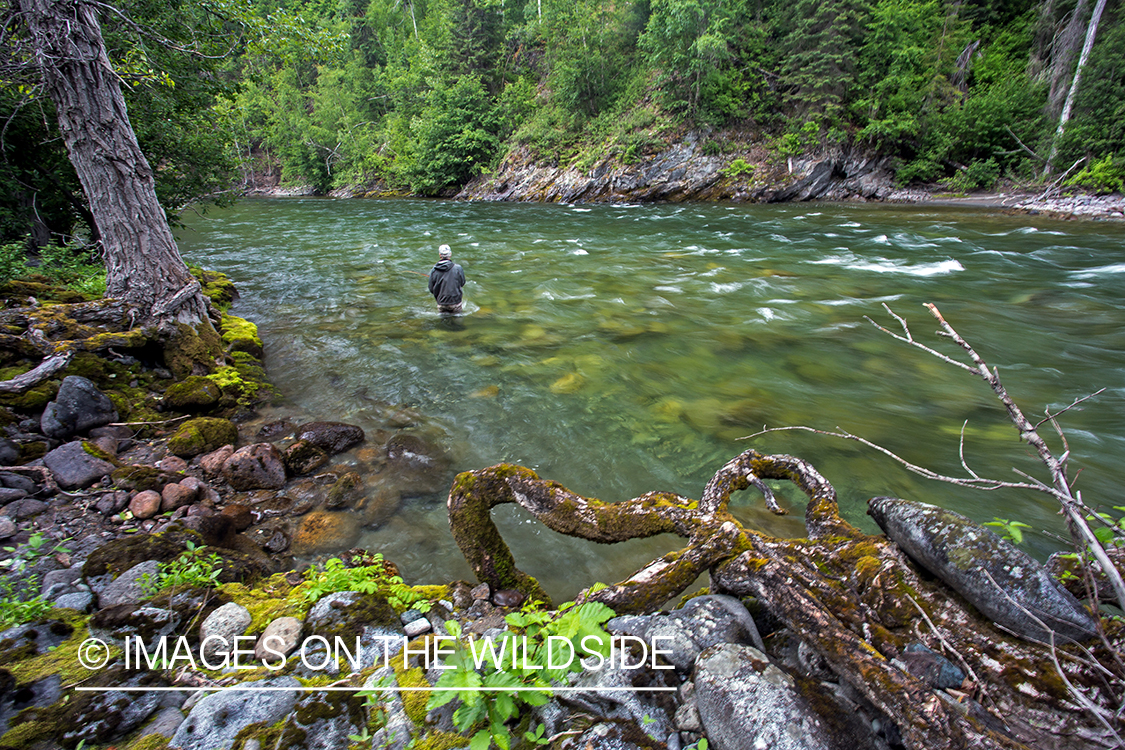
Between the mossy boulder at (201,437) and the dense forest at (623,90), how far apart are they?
4.40m

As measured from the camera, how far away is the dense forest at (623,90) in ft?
26.3

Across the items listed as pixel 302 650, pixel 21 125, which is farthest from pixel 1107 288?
pixel 21 125

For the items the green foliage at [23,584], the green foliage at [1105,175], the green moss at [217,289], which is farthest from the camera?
the green foliage at [1105,175]

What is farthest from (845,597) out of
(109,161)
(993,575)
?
(109,161)

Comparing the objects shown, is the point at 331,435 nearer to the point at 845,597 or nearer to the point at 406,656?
the point at 406,656

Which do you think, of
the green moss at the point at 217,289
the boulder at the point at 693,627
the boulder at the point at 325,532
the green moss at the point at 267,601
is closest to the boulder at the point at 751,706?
the boulder at the point at 693,627

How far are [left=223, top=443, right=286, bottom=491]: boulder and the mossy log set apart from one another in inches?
112

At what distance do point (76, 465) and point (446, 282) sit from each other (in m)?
6.54

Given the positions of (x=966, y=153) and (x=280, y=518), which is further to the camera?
(x=966, y=153)

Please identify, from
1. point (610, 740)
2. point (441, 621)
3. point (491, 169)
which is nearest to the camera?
point (610, 740)

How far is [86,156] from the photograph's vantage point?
5.55 metres

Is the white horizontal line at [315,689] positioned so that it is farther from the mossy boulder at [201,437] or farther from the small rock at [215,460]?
the mossy boulder at [201,437]

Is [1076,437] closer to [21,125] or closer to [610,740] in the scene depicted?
[610,740]

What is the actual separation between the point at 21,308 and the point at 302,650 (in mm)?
6729
